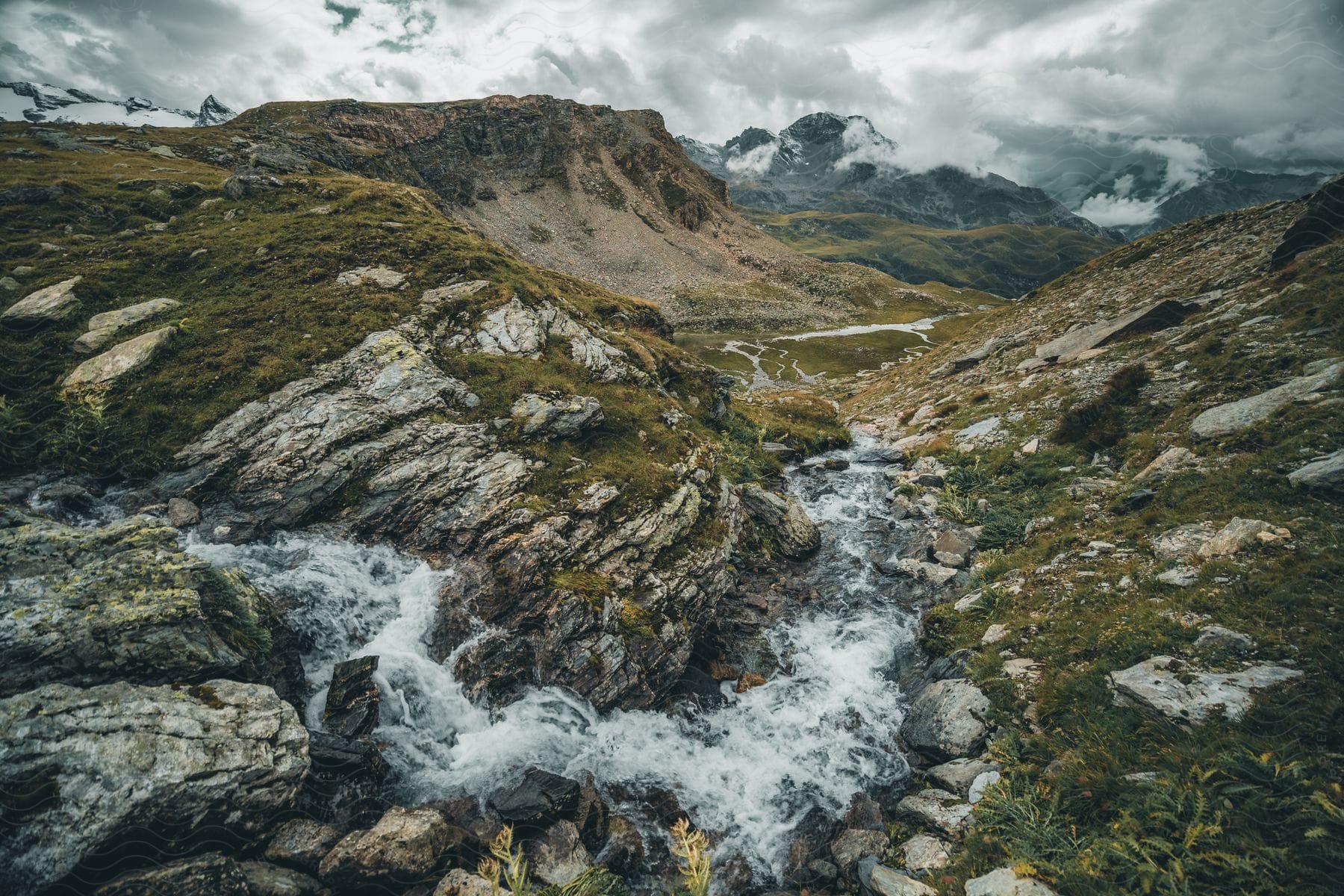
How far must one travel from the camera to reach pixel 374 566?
15.8 meters

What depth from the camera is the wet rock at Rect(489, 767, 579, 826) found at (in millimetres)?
11180

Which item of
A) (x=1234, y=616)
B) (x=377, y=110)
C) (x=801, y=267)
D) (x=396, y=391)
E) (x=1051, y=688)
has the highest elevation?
(x=377, y=110)

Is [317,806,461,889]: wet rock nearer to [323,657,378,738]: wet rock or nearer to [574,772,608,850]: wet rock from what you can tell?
[323,657,378,738]: wet rock

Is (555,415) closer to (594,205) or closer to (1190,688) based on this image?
(1190,688)

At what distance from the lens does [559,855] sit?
34.8 ft

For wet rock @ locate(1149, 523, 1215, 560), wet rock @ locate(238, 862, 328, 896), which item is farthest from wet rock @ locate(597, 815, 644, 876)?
A: wet rock @ locate(1149, 523, 1215, 560)

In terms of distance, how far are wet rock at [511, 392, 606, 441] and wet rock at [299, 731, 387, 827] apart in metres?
11.5

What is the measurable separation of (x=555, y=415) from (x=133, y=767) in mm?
14954

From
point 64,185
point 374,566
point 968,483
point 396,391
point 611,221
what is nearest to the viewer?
point 374,566

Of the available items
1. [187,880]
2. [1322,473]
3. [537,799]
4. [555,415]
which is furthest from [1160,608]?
[555,415]

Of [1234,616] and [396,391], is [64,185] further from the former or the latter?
[1234,616]

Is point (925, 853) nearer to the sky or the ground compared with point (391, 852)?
nearer to the ground

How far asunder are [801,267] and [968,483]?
173m

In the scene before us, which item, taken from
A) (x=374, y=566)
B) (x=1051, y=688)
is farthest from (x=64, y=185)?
(x=1051, y=688)
